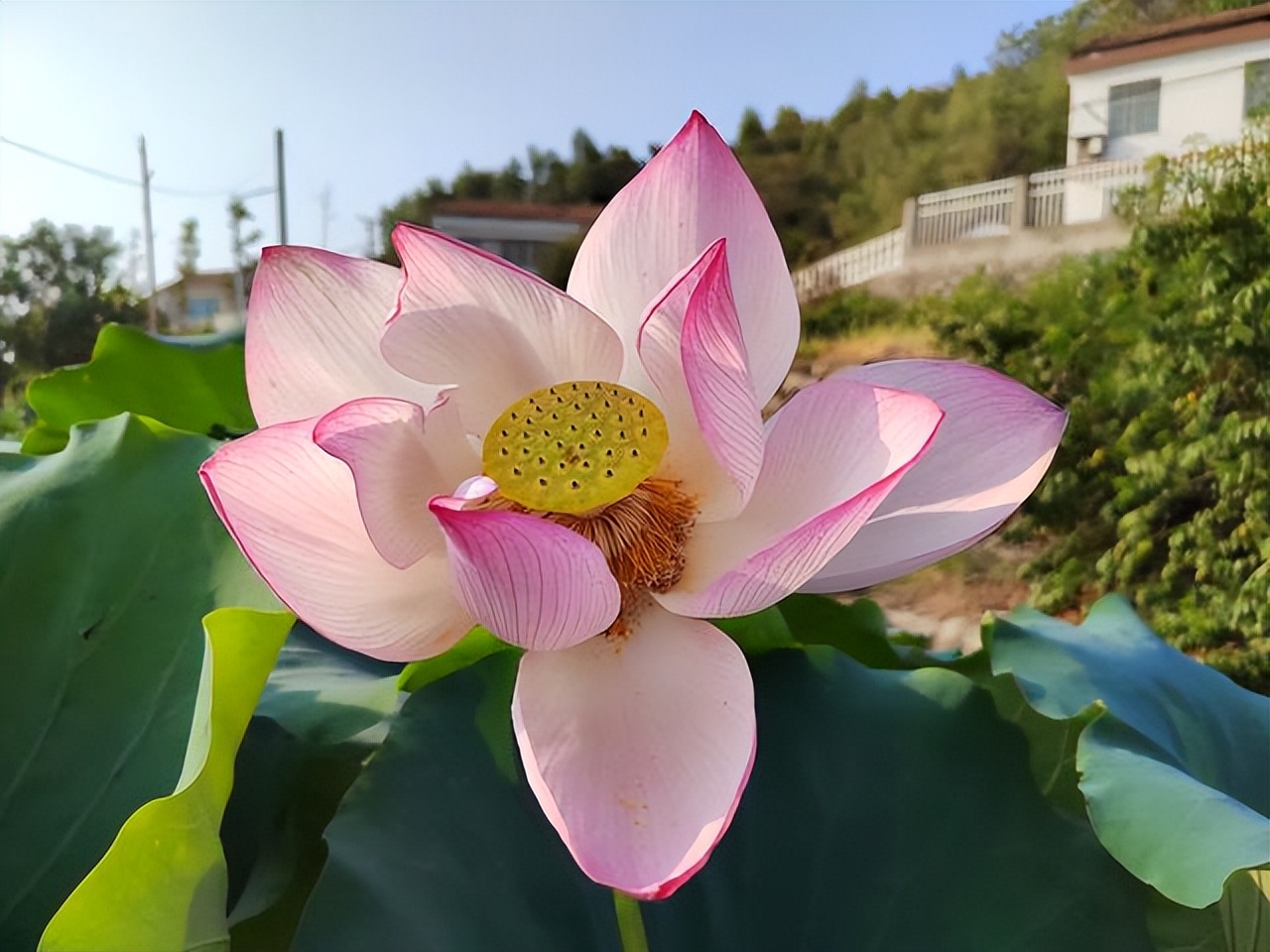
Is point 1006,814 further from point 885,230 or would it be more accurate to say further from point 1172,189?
point 885,230

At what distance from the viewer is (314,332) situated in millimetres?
208

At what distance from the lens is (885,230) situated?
4.43 metres

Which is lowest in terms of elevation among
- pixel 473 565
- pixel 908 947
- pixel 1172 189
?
pixel 908 947

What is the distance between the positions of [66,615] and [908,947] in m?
0.22

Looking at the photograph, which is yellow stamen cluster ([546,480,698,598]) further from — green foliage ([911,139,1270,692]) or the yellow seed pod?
green foliage ([911,139,1270,692])

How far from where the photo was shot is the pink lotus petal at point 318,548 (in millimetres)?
177

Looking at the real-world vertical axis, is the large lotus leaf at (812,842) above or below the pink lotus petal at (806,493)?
below

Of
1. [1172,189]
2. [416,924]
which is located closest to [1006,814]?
[416,924]

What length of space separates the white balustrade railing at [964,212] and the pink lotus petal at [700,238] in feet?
13.6

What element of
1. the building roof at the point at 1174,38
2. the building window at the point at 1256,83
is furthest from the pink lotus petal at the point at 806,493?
the building roof at the point at 1174,38

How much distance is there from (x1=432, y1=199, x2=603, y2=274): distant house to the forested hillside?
0.55 m

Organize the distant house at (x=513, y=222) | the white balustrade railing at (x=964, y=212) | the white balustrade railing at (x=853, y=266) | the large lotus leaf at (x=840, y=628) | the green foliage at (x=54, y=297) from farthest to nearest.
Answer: the green foliage at (x=54, y=297) < the distant house at (x=513, y=222) < the white balustrade railing at (x=853, y=266) < the white balustrade railing at (x=964, y=212) < the large lotus leaf at (x=840, y=628)

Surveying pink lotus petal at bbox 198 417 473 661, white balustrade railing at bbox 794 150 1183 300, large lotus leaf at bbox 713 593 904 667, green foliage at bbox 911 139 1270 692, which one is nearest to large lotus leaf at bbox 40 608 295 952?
pink lotus petal at bbox 198 417 473 661

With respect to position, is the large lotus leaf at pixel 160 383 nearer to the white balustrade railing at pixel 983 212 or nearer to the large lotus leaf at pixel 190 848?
the large lotus leaf at pixel 190 848
